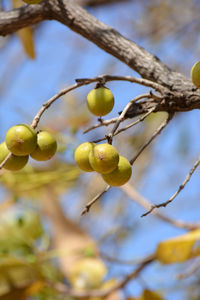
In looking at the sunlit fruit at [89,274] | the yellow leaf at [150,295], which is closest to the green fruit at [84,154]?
the yellow leaf at [150,295]

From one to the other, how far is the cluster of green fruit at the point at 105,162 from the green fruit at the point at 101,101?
0.06 metres

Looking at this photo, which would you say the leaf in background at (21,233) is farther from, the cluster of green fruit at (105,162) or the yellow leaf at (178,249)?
the cluster of green fruit at (105,162)

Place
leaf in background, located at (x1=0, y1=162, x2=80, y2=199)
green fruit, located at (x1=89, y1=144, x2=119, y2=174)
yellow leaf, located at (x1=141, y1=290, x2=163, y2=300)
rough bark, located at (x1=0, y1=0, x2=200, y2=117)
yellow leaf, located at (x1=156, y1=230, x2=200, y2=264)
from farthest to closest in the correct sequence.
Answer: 1. leaf in background, located at (x1=0, y1=162, x2=80, y2=199)
2. yellow leaf, located at (x1=141, y1=290, x2=163, y2=300)
3. yellow leaf, located at (x1=156, y1=230, x2=200, y2=264)
4. rough bark, located at (x1=0, y1=0, x2=200, y2=117)
5. green fruit, located at (x1=89, y1=144, x2=119, y2=174)

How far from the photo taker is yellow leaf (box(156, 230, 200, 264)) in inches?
47.4

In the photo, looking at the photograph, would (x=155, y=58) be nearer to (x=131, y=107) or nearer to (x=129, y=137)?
(x=131, y=107)

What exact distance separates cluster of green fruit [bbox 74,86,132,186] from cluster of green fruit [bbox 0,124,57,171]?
0.06m

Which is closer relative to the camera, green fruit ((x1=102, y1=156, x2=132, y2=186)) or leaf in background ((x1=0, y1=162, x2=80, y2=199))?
green fruit ((x1=102, y1=156, x2=132, y2=186))

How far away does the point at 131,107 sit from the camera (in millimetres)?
770

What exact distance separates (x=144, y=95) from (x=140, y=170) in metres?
2.23

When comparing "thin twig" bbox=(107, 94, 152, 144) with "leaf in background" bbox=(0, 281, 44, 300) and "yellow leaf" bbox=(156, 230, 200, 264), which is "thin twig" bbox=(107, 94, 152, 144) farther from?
"leaf in background" bbox=(0, 281, 44, 300)

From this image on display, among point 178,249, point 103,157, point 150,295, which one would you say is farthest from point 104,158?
point 150,295

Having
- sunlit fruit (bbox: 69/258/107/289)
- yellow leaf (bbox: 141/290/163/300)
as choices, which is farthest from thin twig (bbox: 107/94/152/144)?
sunlit fruit (bbox: 69/258/107/289)

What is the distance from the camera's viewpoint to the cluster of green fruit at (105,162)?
2.13 ft

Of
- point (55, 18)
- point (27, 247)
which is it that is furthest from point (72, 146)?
point (55, 18)
